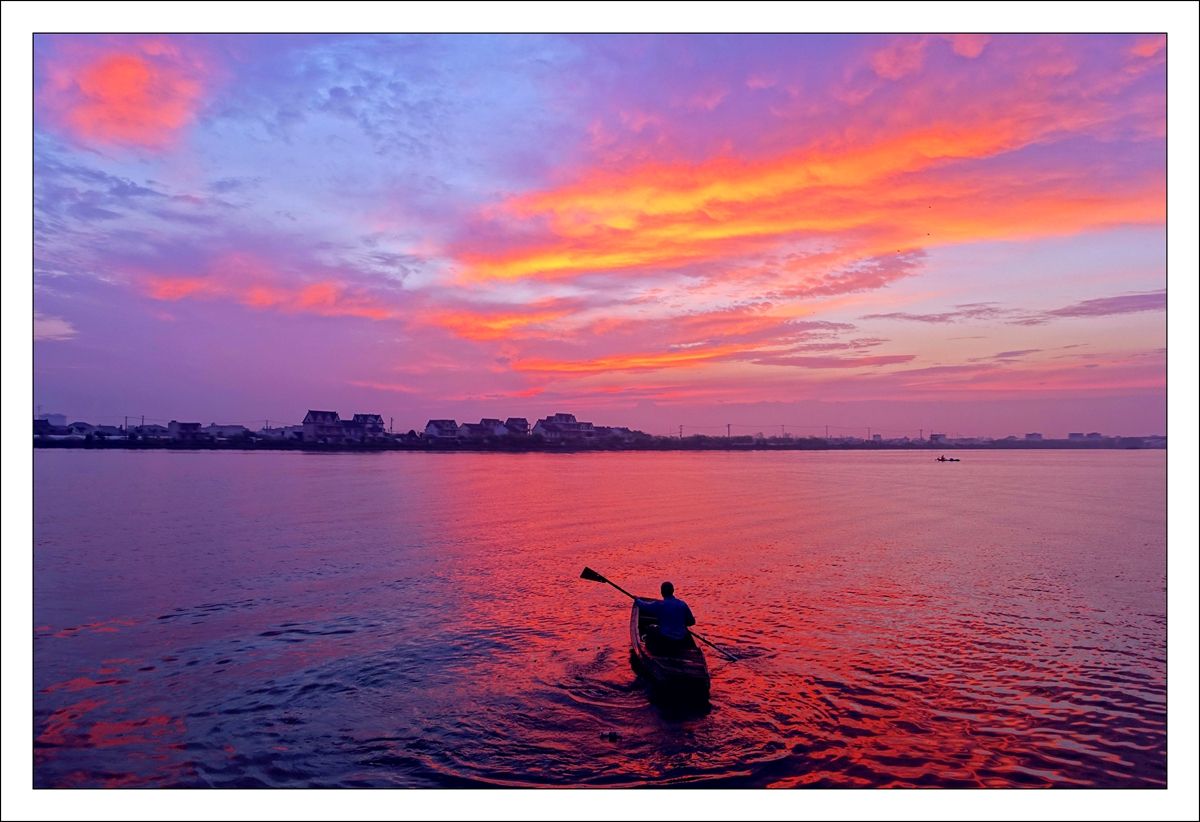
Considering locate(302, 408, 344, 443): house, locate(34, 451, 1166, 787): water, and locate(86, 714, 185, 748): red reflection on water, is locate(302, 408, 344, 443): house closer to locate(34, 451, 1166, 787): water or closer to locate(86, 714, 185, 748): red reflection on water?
locate(34, 451, 1166, 787): water

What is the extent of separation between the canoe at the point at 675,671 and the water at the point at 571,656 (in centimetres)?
44

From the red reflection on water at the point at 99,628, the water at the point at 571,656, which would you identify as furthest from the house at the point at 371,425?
the red reflection on water at the point at 99,628

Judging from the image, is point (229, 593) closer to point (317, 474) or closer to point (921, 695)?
point (921, 695)

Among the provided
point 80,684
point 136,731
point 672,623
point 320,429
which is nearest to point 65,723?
point 136,731

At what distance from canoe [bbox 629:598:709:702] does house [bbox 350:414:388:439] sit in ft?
588

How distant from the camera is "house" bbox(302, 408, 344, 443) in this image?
598ft

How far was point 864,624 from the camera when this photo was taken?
22.9 m

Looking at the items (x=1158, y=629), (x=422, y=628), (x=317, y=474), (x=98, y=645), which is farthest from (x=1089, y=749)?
(x=317, y=474)

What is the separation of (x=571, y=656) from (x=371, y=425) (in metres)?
178

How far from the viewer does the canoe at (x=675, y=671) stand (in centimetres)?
1530

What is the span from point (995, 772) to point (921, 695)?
366cm

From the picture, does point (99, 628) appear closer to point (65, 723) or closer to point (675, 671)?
point (65, 723)

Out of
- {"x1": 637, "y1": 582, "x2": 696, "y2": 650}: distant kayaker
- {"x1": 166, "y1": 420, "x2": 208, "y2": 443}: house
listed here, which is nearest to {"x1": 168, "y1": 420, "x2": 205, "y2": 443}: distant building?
{"x1": 166, "y1": 420, "x2": 208, "y2": 443}: house

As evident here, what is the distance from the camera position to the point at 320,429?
182 metres
